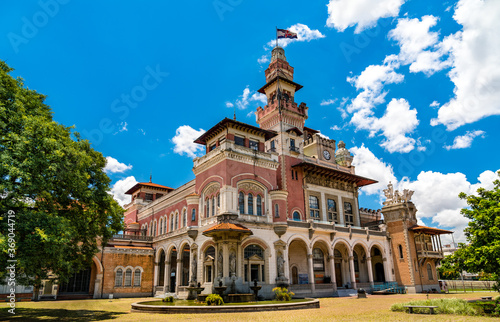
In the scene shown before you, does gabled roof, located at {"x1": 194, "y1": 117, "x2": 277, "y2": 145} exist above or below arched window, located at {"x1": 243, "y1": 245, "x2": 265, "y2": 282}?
above

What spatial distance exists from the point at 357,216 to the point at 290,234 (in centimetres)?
1550

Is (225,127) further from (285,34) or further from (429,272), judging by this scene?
(429,272)

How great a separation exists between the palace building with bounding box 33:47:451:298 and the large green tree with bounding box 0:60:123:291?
12.3 m

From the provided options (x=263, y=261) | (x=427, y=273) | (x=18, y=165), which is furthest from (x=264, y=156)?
(x=427, y=273)

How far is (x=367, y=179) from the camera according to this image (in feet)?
149

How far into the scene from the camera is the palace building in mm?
30922

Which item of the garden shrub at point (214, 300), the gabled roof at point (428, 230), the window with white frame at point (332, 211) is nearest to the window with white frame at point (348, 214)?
the window with white frame at point (332, 211)

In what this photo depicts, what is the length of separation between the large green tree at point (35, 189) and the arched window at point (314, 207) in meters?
26.9

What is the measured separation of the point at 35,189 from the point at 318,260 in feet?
99.5

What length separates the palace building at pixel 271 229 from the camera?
3092 cm

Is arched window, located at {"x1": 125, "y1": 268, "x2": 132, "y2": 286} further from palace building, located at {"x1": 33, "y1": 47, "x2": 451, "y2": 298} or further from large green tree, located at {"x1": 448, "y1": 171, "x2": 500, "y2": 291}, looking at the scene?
large green tree, located at {"x1": 448, "y1": 171, "x2": 500, "y2": 291}

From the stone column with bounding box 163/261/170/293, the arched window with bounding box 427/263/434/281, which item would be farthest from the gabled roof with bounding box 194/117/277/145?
the arched window with bounding box 427/263/434/281

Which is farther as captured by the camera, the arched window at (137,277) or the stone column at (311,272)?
the arched window at (137,277)

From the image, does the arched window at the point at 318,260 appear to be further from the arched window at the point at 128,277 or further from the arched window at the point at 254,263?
the arched window at the point at 128,277
